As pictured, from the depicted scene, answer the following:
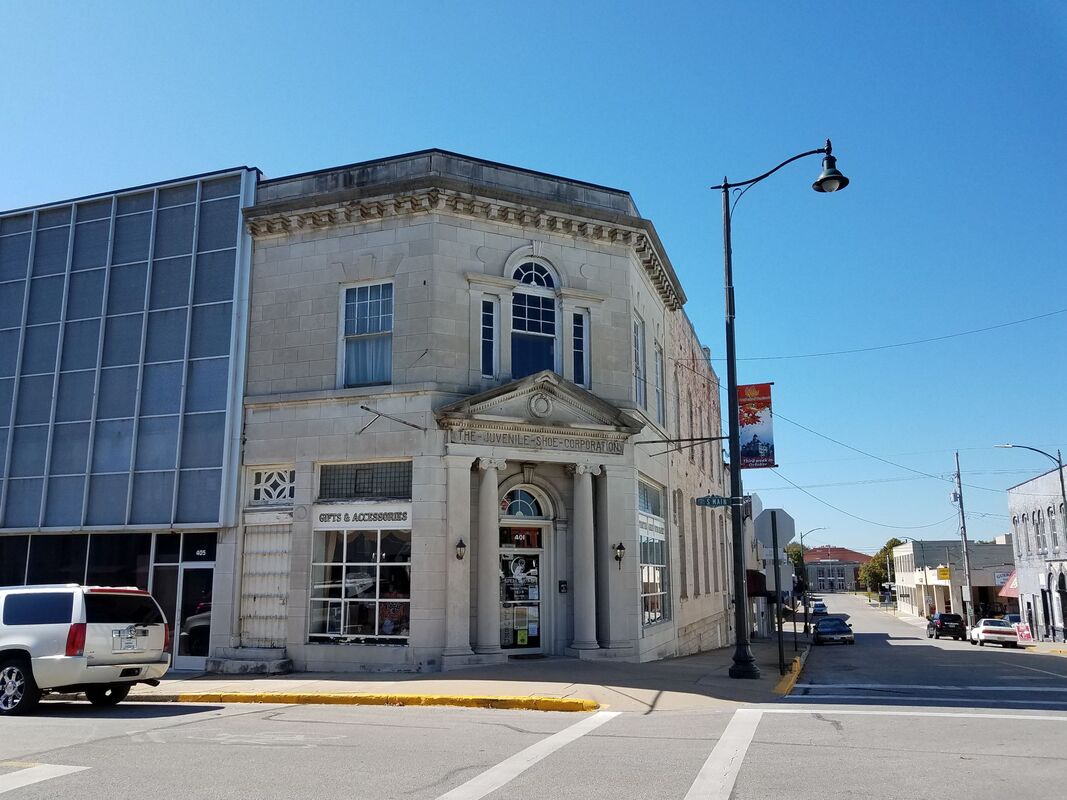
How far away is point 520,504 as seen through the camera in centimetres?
1792

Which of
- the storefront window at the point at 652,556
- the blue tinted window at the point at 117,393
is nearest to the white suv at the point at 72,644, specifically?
the blue tinted window at the point at 117,393

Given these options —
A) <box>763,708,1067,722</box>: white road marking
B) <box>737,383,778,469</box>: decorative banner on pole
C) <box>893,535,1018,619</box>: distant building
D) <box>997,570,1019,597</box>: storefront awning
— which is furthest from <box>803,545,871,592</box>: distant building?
<box>763,708,1067,722</box>: white road marking

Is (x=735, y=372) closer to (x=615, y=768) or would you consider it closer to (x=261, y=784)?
(x=615, y=768)

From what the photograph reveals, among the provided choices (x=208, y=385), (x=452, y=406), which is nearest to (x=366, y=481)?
(x=452, y=406)

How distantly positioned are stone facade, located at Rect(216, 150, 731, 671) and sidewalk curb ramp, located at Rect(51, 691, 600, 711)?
3.13m

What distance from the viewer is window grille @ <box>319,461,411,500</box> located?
17.2m

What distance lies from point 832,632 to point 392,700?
32.9 m

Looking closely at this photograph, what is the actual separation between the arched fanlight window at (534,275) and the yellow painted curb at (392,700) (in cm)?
899

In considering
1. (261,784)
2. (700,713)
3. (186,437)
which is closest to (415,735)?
(261,784)

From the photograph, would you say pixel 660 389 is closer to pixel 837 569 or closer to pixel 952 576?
pixel 952 576

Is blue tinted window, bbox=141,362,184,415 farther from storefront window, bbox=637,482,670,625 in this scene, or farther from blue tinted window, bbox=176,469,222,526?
storefront window, bbox=637,482,670,625

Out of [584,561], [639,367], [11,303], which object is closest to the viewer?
[584,561]

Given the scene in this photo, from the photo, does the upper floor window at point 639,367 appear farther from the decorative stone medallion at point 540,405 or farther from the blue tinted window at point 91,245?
the blue tinted window at point 91,245

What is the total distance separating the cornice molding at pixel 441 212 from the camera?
17.7 metres
